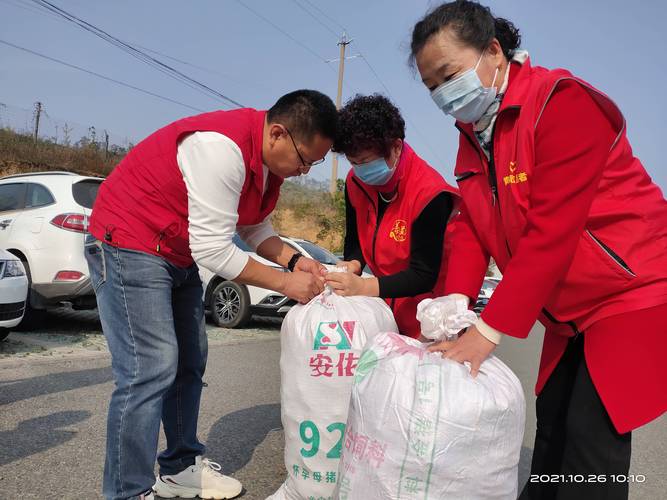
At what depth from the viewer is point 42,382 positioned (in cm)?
446

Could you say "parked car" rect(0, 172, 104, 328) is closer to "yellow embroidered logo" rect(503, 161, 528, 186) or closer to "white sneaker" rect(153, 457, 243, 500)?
"white sneaker" rect(153, 457, 243, 500)

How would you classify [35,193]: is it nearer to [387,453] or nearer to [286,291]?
[286,291]

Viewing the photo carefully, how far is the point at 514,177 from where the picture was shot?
1.64 meters

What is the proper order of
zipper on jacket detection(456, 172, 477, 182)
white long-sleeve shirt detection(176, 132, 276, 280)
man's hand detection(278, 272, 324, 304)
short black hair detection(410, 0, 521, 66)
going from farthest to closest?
man's hand detection(278, 272, 324, 304) → white long-sleeve shirt detection(176, 132, 276, 280) → zipper on jacket detection(456, 172, 477, 182) → short black hair detection(410, 0, 521, 66)

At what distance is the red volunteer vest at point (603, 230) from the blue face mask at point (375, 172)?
82 centimetres

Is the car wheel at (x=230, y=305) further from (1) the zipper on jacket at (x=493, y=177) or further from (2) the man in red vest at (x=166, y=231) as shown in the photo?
(1) the zipper on jacket at (x=493, y=177)

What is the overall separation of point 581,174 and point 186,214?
1401 mm

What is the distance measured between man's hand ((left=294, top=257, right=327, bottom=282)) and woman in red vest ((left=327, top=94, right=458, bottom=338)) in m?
0.08

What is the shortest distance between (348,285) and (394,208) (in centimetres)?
45

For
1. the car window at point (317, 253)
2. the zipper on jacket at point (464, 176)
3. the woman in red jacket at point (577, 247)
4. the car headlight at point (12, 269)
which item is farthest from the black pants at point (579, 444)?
the car window at point (317, 253)

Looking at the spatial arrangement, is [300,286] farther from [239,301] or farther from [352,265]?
[239,301]

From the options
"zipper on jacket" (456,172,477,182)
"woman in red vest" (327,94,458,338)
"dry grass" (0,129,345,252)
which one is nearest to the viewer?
"zipper on jacket" (456,172,477,182)

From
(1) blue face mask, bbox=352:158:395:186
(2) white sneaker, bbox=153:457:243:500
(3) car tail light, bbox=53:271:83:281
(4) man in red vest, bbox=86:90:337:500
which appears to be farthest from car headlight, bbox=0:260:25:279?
(1) blue face mask, bbox=352:158:395:186

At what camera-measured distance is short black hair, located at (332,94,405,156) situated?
2.44 metres
